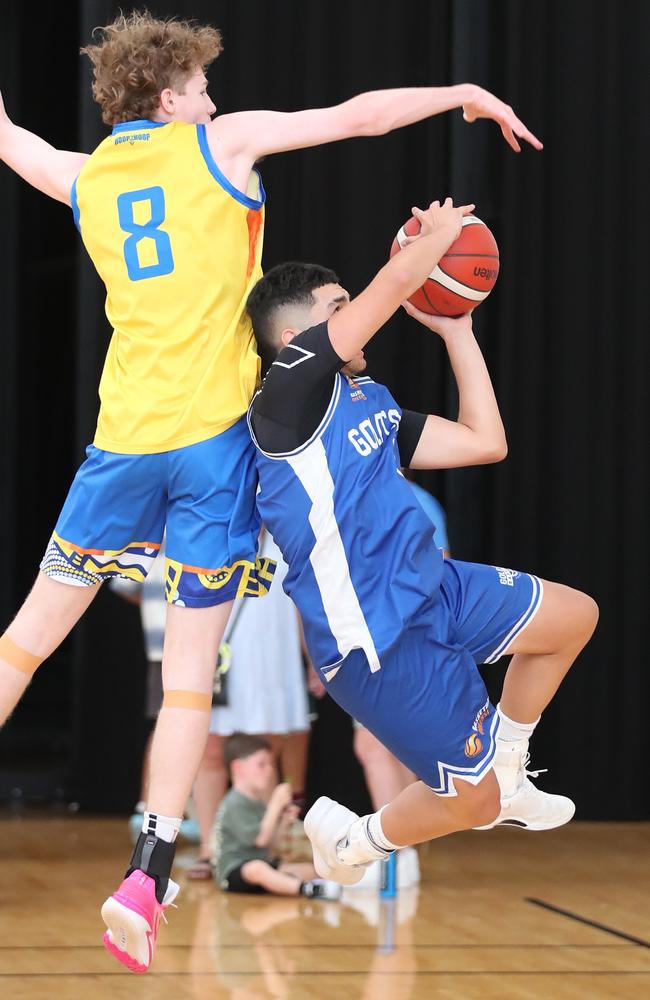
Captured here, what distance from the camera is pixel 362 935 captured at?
457 centimetres

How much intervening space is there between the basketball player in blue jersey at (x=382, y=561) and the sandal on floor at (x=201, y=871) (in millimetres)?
2414

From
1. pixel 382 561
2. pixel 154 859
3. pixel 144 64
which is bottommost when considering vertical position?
pixel 154 859

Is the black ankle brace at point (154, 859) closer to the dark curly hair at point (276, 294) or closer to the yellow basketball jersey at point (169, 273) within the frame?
the yellow basketball jersey at point (169, 273)

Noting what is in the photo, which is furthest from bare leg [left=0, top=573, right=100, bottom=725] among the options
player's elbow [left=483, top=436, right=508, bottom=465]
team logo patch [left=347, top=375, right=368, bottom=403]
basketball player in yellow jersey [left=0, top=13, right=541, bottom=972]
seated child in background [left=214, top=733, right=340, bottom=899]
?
seated child in background [left=214, top=733, right=340, bottom=899]

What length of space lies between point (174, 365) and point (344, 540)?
0.49 m

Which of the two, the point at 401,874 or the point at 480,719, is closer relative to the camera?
the point at 480,719

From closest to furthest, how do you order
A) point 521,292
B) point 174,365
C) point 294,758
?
1. point 174,365
2. point 294,758
3. point 521,292

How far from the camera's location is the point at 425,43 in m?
6.93

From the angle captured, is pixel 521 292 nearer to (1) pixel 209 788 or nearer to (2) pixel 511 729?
(1) pixel 209 788

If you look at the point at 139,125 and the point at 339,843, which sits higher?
the point at 139,125

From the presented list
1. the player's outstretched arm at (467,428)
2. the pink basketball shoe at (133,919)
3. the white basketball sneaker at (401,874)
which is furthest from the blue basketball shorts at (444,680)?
the white basketball sneaker at (401,874)

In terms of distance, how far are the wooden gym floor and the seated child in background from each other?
7cm

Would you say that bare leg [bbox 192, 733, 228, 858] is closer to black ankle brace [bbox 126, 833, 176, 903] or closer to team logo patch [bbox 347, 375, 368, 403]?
A: black ankle brace [bbox 126, 833, 176, 903]

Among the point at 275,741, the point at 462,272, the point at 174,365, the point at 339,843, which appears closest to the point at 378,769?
the point at 275,741
